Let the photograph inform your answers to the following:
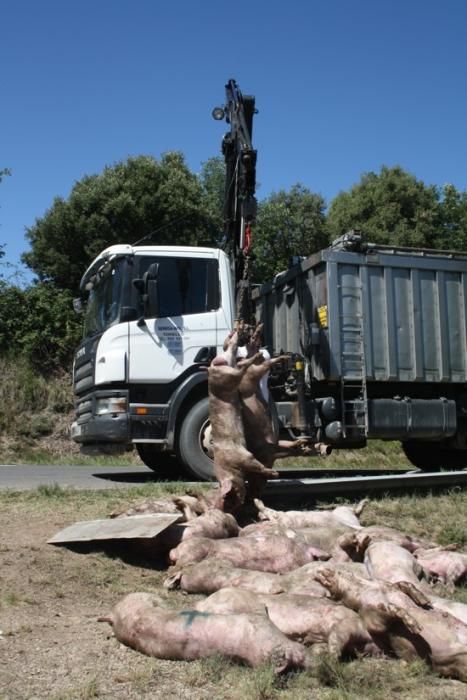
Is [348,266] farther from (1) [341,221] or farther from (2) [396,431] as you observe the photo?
(1) [341,221]

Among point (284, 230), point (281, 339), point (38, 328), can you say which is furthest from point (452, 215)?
point (281, 339)

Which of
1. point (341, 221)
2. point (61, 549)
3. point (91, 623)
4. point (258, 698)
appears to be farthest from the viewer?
point (341, 221)

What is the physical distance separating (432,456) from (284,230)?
648 inches

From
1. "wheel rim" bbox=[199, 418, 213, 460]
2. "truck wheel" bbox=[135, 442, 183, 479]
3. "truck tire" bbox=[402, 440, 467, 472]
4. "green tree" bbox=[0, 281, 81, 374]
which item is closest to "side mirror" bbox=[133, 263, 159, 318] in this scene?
"wheel rim" bbox=[199, 418, 213, 460]

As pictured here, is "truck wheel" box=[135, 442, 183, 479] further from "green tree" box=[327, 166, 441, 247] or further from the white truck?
"green tree" box=[327, 166, 441, 247]

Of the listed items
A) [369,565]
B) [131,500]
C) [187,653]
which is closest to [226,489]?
[131,500]

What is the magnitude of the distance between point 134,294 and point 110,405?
151 centimetres

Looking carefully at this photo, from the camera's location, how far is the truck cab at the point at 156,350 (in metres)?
9.45

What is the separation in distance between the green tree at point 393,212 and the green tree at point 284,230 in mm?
1834

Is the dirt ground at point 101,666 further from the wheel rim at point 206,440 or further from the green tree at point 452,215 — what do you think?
the green tree at point 452,215

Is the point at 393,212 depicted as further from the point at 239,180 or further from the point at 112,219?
the point at 239,180

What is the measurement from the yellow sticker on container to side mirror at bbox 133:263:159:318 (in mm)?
2352

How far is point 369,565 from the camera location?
507cm

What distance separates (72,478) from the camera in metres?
10.3
